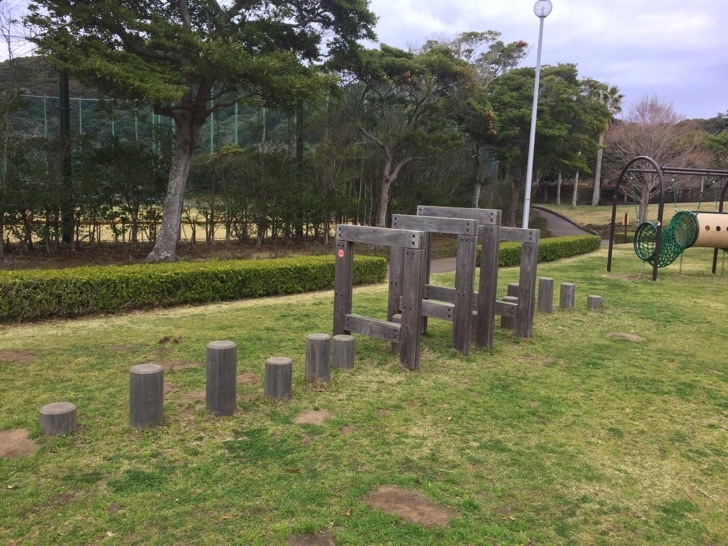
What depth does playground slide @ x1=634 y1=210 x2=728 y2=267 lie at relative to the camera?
482 inches

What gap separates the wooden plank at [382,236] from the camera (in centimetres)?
514

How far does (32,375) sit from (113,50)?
7.98 meters

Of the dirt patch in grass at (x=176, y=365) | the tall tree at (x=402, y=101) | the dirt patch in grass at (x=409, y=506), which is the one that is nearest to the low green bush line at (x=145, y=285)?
the dirt patch in grass at (x=176, y=365)

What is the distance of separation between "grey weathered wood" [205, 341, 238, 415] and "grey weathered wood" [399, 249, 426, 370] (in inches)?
69.4

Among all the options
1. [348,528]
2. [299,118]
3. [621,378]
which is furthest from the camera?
[299,118]

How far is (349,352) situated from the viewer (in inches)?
213

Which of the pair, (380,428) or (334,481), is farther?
(380,428)

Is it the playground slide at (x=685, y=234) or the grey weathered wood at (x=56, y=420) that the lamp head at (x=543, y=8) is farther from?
the grey weathered wood at (x=56, y=420)

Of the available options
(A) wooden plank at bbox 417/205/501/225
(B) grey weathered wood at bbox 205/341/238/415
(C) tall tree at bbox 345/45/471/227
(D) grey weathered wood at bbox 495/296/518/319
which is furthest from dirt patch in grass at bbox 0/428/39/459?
(C) tall tree at bbox 345/45/471/227

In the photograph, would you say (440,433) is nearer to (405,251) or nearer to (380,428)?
(380,428)

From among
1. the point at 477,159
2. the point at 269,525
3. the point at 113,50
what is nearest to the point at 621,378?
the point at 269,525

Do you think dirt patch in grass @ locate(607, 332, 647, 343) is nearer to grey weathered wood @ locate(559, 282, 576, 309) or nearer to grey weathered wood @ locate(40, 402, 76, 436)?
grey weathered wood @ locate(559, 282, 576, 309)

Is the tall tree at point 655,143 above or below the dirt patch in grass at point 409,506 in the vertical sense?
above

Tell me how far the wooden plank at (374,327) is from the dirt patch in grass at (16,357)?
312 cm
